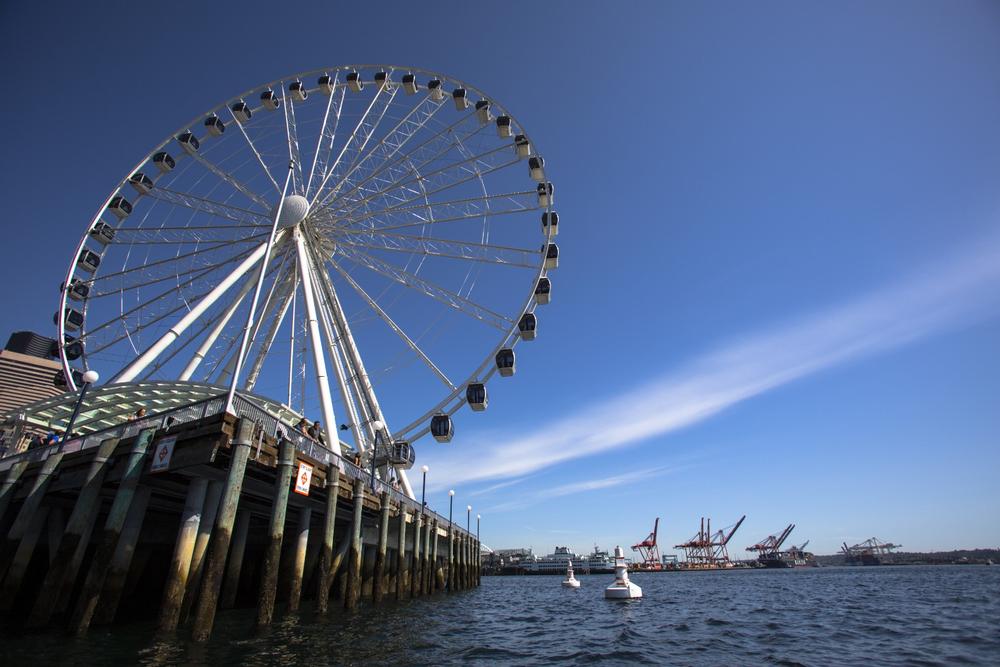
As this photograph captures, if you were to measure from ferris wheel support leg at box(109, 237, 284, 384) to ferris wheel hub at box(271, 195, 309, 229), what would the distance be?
210cm

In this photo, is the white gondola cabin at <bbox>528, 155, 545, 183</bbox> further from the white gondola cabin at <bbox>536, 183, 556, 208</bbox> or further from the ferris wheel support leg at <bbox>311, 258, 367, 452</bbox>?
the ferris wheel support leg at <bbox>311, 258, 367, 452</bbox>

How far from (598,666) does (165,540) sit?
19096 mm

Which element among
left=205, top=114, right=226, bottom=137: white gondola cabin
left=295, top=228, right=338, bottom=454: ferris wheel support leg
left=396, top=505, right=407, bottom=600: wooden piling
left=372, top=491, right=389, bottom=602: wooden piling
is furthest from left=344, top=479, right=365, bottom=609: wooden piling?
left=205, top=114, right=226, bottom=137: white gondola cabin


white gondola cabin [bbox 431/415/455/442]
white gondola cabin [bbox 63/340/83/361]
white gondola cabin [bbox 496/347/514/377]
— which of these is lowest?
white gondola cabin [bbox 431/415/455/442]

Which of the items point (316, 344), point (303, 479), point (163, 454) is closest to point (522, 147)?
point (316, 344)

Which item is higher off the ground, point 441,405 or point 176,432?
point 441,405

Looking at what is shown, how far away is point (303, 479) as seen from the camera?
1638 cm

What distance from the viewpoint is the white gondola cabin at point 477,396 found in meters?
28.8

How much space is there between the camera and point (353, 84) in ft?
114

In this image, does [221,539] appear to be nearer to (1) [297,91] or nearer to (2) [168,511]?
(2) [168,511]

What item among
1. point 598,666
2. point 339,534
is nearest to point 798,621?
point 598,666

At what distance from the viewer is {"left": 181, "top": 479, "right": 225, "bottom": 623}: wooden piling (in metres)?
14.4

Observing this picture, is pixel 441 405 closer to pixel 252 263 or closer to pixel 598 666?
pixel 252 263

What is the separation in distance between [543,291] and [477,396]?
24.8 ft
